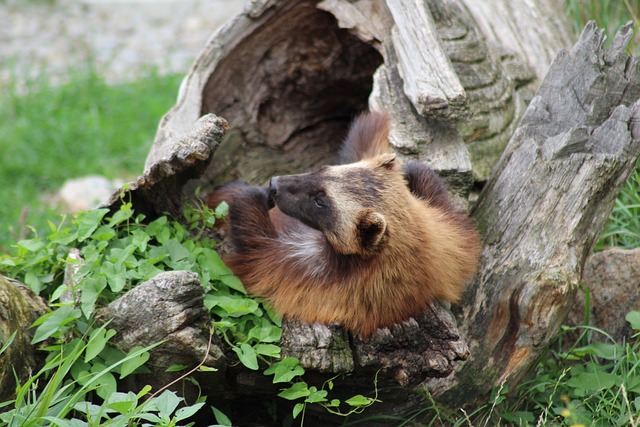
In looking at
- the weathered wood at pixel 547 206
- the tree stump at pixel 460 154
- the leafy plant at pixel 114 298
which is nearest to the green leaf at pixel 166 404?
the leafy plant at pixel 114 298

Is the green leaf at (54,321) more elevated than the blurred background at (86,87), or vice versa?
the blurred background at (86,87)

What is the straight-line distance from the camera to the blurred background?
6.86m

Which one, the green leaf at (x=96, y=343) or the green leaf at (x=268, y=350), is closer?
the green leaf at (x=96, y=343)

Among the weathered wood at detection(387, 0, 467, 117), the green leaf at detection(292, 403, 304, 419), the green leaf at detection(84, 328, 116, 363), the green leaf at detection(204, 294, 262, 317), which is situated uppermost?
the weathered wood at detection(387, 0, 467, 117)

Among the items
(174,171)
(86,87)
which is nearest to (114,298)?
(174,171)

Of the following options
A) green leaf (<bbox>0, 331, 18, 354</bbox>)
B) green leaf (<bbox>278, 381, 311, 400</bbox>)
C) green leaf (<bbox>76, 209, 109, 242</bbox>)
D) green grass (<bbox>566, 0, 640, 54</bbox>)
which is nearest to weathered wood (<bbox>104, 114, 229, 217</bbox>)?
green leaf (<bbox>76, 209, 109, 242</bbox>)

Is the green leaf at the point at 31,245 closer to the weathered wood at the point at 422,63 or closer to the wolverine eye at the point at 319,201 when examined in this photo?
the wolverine eye at the point at 319,201

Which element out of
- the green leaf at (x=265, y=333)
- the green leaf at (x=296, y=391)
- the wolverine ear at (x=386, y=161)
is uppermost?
the wolverine ear at (x=386, y=161)

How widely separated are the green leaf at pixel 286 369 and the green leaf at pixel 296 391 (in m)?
0.05

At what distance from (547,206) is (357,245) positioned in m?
1.17

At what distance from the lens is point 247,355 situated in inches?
136

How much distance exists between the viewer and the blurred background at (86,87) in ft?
22.5

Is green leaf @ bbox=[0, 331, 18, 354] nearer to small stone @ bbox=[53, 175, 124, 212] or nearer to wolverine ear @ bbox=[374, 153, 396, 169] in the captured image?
wolverine ear @ bbox=[374, 153, 396, 169]

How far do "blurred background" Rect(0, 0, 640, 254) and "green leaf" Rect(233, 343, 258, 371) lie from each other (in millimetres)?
2045
